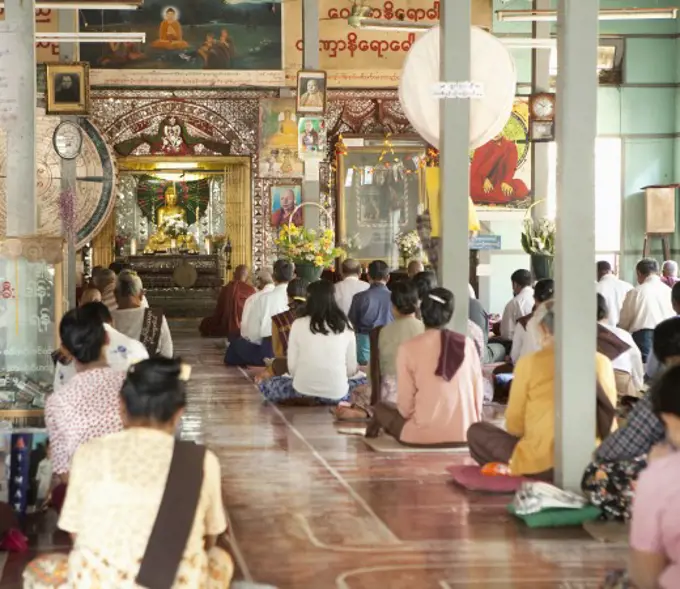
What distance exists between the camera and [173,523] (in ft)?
11.6

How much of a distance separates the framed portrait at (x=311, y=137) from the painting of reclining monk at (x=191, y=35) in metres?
2.51

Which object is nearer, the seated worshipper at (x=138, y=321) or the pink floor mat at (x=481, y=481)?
the pink floor mat at (x=481, y=481)

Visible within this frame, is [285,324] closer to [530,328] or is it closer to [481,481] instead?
[530,328]

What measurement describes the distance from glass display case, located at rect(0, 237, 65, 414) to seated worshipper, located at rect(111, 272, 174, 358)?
139 centimetres

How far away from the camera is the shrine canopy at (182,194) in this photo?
1938 centimetres

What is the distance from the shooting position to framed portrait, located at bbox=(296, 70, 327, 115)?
47.1 feet

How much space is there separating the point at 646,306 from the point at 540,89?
545cm

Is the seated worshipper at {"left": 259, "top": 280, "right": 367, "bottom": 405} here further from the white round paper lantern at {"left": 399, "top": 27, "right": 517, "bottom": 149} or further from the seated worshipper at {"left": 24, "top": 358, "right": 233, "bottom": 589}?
the seated worshipper at {"left": 24, "top": 358, "right": 233, "bottom": 589}

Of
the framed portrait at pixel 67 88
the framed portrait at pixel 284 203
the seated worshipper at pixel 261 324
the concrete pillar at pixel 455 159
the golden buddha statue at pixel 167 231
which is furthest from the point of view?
the golden buddha statue at pixel 167 231

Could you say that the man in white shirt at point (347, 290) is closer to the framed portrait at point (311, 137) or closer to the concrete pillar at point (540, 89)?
the framed portrait at point (311, 137)

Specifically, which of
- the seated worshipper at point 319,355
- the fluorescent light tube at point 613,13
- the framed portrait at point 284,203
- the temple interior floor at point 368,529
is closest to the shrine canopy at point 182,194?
the framed portrait at point 284,203

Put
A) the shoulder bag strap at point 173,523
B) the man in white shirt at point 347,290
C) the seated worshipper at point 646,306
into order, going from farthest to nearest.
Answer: the man in white shirt at point 347,290
the seated worshipper at point 646,306
the shoulder bag strap at point 173,523

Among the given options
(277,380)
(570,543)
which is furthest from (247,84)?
(570,543)

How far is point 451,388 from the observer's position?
746 cm
